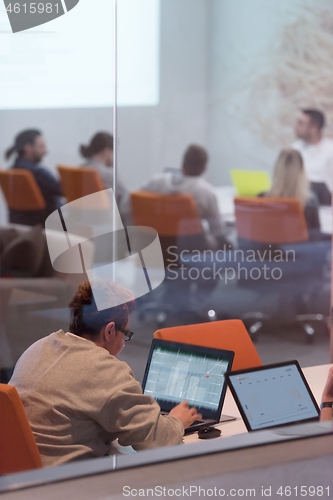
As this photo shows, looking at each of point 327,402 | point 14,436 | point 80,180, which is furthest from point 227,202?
point 14,436

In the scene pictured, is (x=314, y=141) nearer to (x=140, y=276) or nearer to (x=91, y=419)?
(x=140, y=276)

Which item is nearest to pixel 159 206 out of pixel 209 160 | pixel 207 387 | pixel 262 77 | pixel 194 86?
pixel 209 160

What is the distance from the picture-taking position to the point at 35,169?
448 cm

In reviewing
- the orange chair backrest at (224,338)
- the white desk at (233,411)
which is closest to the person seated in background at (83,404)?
the white desk at (233,411)

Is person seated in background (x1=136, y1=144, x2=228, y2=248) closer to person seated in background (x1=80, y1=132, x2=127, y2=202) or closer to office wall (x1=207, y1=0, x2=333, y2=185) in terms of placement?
office wall (x1=207, y1=0, x2=333, y2=185)

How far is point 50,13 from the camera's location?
414 centimetres

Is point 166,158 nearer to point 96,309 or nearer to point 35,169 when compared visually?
point 35,169

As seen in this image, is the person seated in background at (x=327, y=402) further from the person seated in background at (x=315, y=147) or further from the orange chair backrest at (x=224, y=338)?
the person seated in background at (x=315, y=147)

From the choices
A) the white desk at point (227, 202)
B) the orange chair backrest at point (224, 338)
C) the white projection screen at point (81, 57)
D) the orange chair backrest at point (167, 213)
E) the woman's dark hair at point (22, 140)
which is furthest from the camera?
the white desk at point (227, 202)

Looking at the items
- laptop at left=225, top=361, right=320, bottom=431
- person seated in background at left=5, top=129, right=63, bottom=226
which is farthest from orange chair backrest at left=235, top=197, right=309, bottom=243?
laptop at left=225, top=361, right=320, bottom=431

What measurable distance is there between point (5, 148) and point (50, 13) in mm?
976

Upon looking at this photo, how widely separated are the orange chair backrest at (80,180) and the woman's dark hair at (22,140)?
0.28m

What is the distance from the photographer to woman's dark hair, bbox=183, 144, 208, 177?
465 centimetres

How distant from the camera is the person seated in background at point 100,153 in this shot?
446cm
